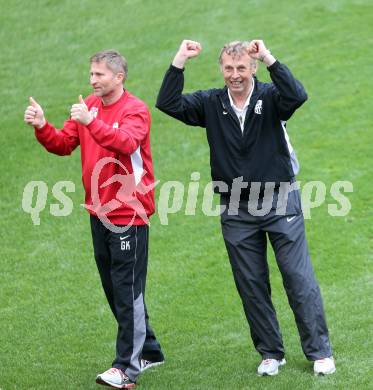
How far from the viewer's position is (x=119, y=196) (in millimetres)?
6297

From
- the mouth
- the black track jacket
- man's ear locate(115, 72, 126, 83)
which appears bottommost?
the black track jacket

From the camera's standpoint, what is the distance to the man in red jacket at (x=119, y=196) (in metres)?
6.28

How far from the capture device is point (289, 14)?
50.9 feet

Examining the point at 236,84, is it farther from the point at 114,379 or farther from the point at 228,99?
the point at 114,379

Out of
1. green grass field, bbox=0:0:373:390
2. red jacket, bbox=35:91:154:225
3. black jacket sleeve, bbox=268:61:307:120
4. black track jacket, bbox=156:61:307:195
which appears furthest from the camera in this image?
green grass field, bbox=0:0:373:390

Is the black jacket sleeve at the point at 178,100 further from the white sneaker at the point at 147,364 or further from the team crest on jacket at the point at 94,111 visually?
the white sneaker at the point at 147,364

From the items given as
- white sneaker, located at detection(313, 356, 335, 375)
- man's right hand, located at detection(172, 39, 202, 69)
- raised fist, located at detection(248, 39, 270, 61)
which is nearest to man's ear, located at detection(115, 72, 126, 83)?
man's right hand, located at detection(172, 39, 202, 69)

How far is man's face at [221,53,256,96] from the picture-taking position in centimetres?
624

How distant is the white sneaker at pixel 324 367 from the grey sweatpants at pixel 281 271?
0.04 metres

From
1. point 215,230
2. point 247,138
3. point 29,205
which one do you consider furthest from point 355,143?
point 247,138

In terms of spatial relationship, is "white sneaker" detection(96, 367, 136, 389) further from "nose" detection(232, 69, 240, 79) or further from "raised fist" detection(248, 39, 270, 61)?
"raised fist" detection(248, 39, 270, 61)

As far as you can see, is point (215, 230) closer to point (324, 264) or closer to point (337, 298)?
point (324, 264)

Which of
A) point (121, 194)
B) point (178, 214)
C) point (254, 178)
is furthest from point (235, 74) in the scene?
point (178, 214)

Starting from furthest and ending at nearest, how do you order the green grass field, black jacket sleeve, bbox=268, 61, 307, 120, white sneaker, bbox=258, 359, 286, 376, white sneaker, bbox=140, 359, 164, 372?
the green grass field, white sneaker, bbox=140, 359, 164, 372, white sneaker, bbox=258, 359, 286, 376, black jacket sleeve, bbox=268, 61, 307, 120
